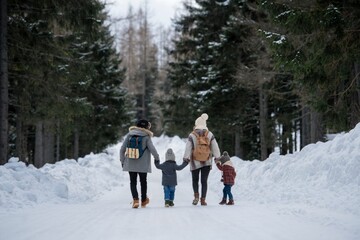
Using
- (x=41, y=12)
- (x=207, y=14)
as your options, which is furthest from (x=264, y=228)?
(x=207, y=14)

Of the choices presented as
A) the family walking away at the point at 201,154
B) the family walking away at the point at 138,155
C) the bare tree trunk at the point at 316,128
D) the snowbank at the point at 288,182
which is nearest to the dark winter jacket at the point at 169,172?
the family walking away at the point at 201,154

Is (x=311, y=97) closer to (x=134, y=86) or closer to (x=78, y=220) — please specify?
(x=78, y=220)

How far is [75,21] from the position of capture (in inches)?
476

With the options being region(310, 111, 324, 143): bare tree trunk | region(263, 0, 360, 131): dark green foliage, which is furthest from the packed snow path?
region(310, 111, 324, 143): bare tree trunk

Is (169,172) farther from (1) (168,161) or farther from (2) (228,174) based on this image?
(2) (228,174)

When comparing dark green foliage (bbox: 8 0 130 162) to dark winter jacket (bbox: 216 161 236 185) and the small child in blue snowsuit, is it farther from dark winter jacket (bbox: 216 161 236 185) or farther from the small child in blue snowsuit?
dark winter jacket (bbox: 216 161 236 185)

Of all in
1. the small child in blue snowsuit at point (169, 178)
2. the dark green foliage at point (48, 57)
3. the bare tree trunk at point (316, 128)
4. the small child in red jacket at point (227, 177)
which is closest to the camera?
the small child in blue snowsuit at point (169, 178)

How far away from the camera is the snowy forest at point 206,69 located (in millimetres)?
9422

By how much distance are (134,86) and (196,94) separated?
123 feet

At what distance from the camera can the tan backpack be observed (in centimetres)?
871

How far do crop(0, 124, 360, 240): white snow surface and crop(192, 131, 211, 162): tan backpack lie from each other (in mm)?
1279

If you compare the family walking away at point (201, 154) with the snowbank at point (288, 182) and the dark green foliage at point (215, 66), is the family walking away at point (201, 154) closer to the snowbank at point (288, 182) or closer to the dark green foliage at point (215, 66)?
the snowbank at point (288, 182)

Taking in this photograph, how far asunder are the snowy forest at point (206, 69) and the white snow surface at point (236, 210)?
2.46 m

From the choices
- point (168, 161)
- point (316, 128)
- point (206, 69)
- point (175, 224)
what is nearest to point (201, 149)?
point (168, 161)
